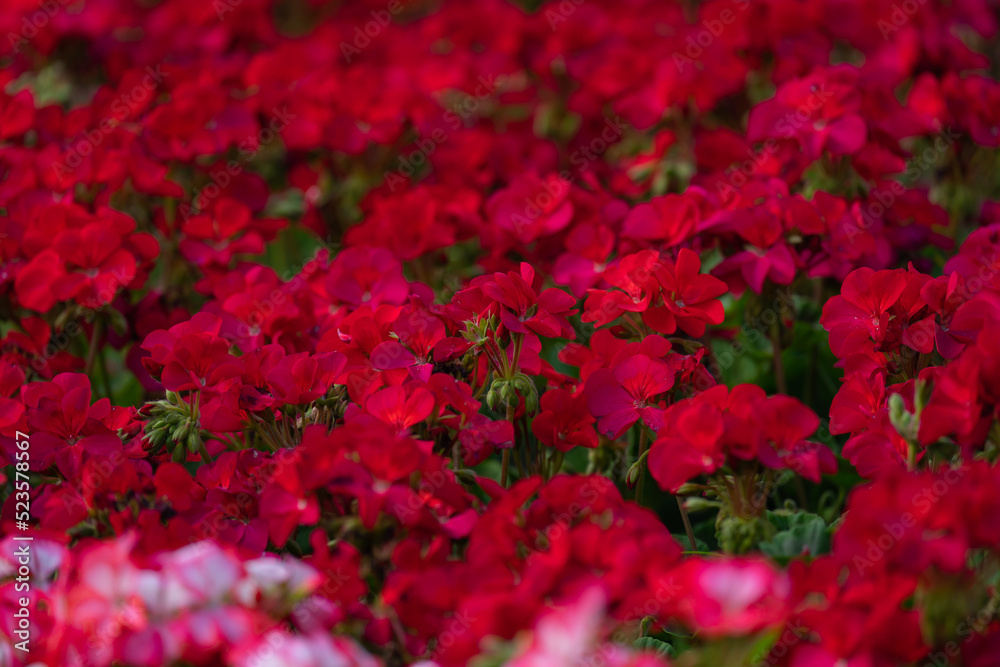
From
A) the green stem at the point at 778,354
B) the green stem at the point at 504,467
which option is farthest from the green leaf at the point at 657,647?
the green stem at the point at 778,354

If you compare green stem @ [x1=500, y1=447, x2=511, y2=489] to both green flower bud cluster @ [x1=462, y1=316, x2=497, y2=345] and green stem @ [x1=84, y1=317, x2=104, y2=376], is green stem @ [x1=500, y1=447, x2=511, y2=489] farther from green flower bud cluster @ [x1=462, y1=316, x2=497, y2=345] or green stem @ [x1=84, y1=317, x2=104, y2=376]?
green stem @ [x1=84, y1=317, x2=104, y2=376]

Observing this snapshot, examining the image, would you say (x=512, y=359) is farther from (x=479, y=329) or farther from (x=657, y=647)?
(x=657, y=647)

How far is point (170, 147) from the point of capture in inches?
99.7

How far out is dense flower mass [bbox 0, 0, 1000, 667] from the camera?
1.21 meters

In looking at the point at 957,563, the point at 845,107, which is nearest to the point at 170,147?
the point at 845,107

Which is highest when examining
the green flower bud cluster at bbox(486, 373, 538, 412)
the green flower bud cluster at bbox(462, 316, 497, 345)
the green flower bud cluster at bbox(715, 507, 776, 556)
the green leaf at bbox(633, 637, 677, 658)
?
the green flower bud cluster at bbox(462, 316, 497, 345)

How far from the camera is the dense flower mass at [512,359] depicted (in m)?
1.21

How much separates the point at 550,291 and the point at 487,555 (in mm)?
571

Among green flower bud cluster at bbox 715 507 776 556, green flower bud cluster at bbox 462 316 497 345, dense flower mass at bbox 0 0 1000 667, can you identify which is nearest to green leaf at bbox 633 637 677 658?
dense flower mass at bbox 0 0 1000 667

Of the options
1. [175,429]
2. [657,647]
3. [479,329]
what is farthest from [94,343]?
[657,647]

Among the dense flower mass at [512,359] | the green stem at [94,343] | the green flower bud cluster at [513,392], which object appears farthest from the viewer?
the green stem at [94,343]

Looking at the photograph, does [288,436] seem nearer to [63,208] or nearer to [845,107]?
[63,208]

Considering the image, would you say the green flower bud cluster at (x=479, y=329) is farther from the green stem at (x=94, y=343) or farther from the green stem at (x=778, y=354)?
the green stem at (x=94, y=343)

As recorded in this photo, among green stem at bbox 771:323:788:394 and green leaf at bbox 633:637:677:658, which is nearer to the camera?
green leaf at bbox 633:637:677:658
